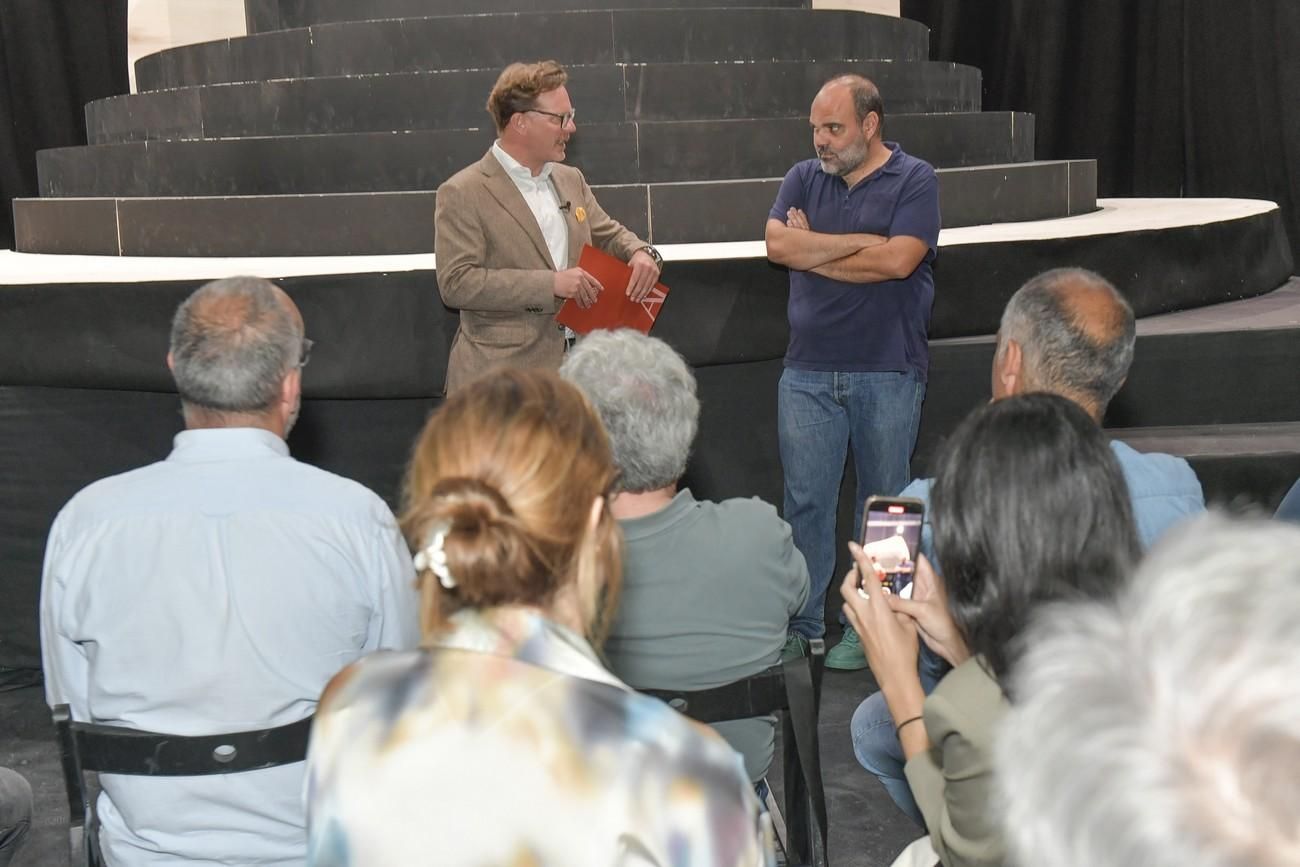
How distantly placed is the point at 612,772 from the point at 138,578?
1.06 metres

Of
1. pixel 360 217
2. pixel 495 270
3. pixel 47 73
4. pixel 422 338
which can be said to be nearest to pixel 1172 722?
pixel 495 270

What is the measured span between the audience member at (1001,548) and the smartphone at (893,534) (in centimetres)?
37

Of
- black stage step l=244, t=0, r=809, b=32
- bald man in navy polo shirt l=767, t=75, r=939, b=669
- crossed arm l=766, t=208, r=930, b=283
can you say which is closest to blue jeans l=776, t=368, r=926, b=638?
bald man in navy polo shirt l=767, t=75, r=939, b=669

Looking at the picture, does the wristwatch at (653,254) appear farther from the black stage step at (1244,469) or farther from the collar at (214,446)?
the collar at (214,446)

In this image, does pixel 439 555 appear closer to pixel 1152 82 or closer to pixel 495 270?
pixel 495 270

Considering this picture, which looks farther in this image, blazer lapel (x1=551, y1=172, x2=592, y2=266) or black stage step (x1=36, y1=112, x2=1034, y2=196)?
black stage step (x1=36, y1=112, x2=1034, y2=196)

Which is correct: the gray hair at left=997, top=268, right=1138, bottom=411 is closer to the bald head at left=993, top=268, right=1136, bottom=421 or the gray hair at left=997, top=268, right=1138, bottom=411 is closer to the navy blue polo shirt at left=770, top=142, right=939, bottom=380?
the bald head at left=993, top=268, right=1136, bottom=421

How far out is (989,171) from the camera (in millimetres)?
5418

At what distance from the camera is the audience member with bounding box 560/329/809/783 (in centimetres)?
220

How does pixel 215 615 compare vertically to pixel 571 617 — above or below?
below

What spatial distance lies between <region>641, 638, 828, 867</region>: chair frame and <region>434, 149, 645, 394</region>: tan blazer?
158 centimetres

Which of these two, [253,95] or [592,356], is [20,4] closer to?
[253,95]

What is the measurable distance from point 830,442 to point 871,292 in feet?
1.33

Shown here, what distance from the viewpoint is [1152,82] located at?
8375mm
